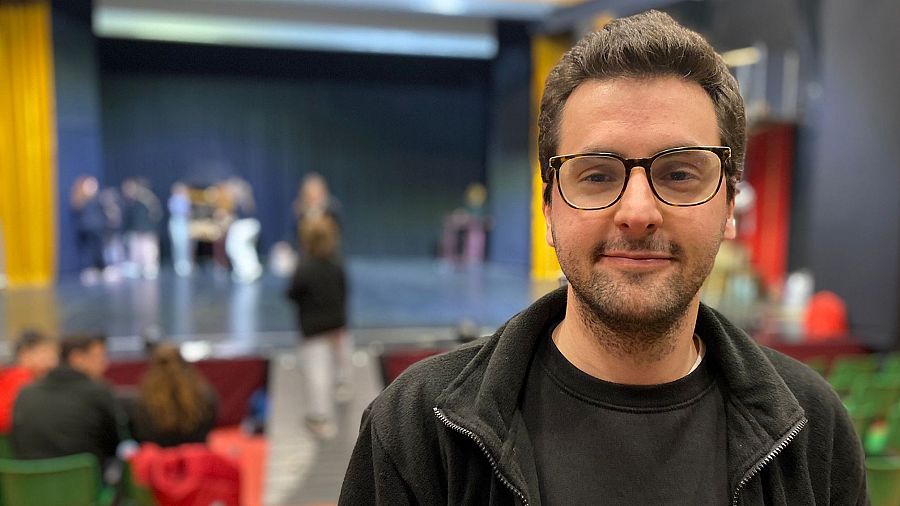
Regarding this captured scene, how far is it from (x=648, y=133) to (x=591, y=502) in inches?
19.5

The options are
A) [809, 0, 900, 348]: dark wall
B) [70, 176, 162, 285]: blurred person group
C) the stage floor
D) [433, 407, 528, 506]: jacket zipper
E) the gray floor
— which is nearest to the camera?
[433, 407, 528, 506]: jacket zipper

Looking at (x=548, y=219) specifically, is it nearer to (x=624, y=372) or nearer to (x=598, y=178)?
A: (x=598, y=178)

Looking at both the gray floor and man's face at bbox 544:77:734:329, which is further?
the gray floor

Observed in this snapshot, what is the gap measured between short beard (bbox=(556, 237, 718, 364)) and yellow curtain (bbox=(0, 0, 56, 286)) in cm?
1185

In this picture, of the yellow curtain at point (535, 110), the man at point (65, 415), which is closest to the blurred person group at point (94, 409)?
the man at point (65, 415)

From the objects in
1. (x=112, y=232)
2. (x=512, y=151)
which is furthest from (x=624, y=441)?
(x=512, y=151)

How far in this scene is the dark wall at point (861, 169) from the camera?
580cm

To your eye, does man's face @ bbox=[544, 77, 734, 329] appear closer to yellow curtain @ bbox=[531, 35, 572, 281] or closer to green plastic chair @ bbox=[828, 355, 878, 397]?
green plastic chair @ bbox=[828, 355, 878, 397]

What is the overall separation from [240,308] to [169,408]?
518cm

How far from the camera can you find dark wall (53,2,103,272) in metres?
10.9

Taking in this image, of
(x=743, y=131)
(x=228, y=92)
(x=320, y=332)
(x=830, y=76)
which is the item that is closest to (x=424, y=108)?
(x=228, y=92)

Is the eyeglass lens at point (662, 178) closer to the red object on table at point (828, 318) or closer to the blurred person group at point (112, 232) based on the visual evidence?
the red object on table at point (828, 318)

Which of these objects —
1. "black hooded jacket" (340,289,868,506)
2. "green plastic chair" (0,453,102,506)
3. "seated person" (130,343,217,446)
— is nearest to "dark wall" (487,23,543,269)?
"seated person" (130,343,217,446)

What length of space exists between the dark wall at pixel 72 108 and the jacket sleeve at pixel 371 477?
11635 mm
